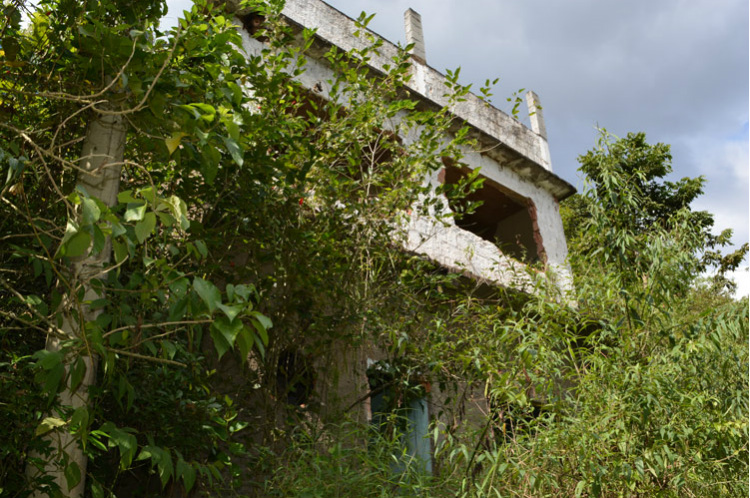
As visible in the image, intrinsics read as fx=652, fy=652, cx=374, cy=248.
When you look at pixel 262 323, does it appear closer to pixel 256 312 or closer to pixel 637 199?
pixel 256 312

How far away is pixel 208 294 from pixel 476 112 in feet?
26.7

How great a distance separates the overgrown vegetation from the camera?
2.61m

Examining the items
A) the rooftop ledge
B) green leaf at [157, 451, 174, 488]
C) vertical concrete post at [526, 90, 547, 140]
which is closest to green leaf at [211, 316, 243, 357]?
green leaf at [157, 451, 174, 488]

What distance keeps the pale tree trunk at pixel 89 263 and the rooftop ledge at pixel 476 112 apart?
4471 mm

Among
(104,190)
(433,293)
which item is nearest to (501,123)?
(433,293)

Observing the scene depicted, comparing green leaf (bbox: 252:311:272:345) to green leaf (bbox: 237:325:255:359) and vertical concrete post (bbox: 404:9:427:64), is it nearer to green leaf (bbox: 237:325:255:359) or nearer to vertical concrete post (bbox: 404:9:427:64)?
green leaf (bbox: 237:325:255:359)

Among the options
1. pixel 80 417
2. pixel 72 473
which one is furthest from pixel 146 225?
pixel 72 473

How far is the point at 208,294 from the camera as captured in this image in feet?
6.61

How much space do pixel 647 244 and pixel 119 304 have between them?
11.0 feet

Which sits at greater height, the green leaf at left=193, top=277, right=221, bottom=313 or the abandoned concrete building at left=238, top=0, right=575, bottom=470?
the abandoned concrete building at left=238, top=0, right=575, bottom=470

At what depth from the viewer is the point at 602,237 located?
15.3ft

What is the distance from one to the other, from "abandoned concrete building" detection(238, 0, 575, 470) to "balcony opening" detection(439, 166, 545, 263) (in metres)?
0.01

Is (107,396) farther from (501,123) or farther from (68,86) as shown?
(501,123)

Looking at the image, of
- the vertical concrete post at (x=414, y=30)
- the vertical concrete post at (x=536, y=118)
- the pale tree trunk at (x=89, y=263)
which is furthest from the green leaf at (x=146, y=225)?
the vertical concrete post at (x=536, y=118)
